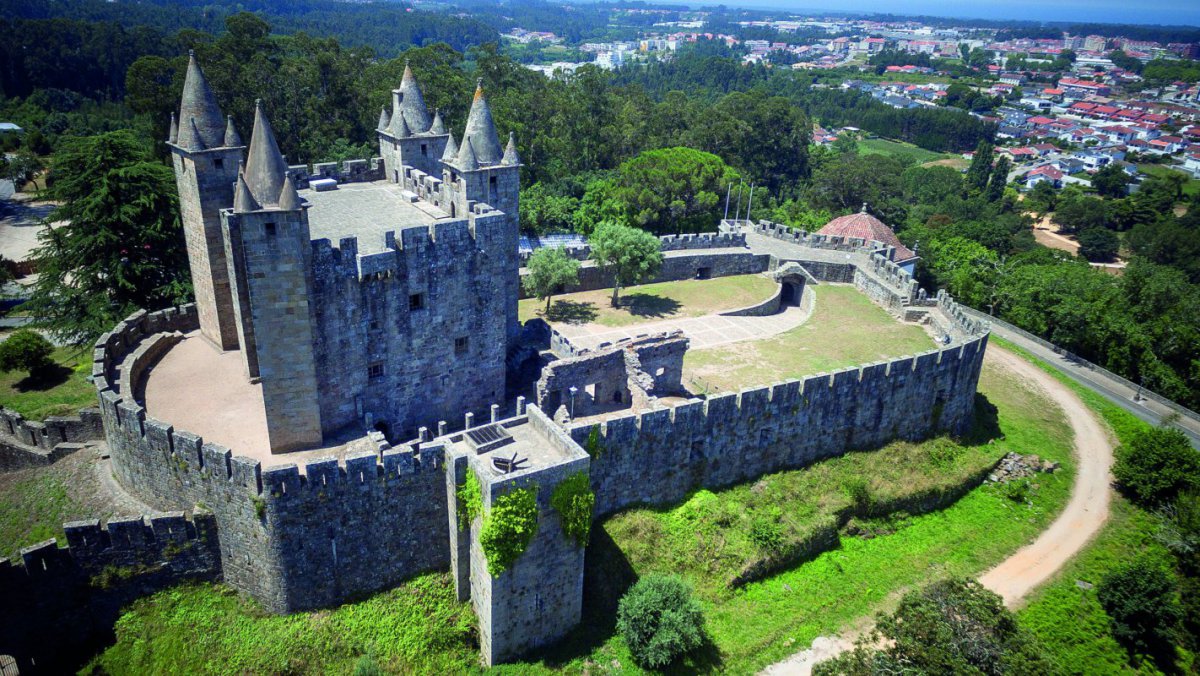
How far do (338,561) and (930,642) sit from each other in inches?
710

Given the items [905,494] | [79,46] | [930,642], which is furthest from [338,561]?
[79,46]

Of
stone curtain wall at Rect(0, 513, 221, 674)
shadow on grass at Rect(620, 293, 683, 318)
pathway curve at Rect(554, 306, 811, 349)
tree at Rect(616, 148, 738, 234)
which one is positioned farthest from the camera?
tree at Rect(616, 148, 738, 234)

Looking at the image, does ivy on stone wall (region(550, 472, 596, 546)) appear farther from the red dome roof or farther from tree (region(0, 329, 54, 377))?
the red dome roof

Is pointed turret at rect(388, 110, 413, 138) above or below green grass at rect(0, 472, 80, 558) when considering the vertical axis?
above

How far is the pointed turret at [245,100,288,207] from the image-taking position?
2348 centimetres

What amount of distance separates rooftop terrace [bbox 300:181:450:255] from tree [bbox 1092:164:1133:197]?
124 metres

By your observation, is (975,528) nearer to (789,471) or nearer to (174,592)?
(789,471)

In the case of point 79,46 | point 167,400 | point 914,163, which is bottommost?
point 914,163

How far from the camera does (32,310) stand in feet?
124

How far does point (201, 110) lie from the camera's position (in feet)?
94.1

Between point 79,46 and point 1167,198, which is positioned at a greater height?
point 79,46

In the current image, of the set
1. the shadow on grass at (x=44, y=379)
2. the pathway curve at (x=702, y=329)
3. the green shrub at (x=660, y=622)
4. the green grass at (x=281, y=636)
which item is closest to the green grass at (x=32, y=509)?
the green grass at (x=281, y=636)

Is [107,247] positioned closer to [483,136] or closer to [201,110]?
[201,110]

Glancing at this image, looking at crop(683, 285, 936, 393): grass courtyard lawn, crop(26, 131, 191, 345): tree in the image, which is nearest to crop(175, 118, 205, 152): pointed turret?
crop(26, 131, 191, 345): tree
